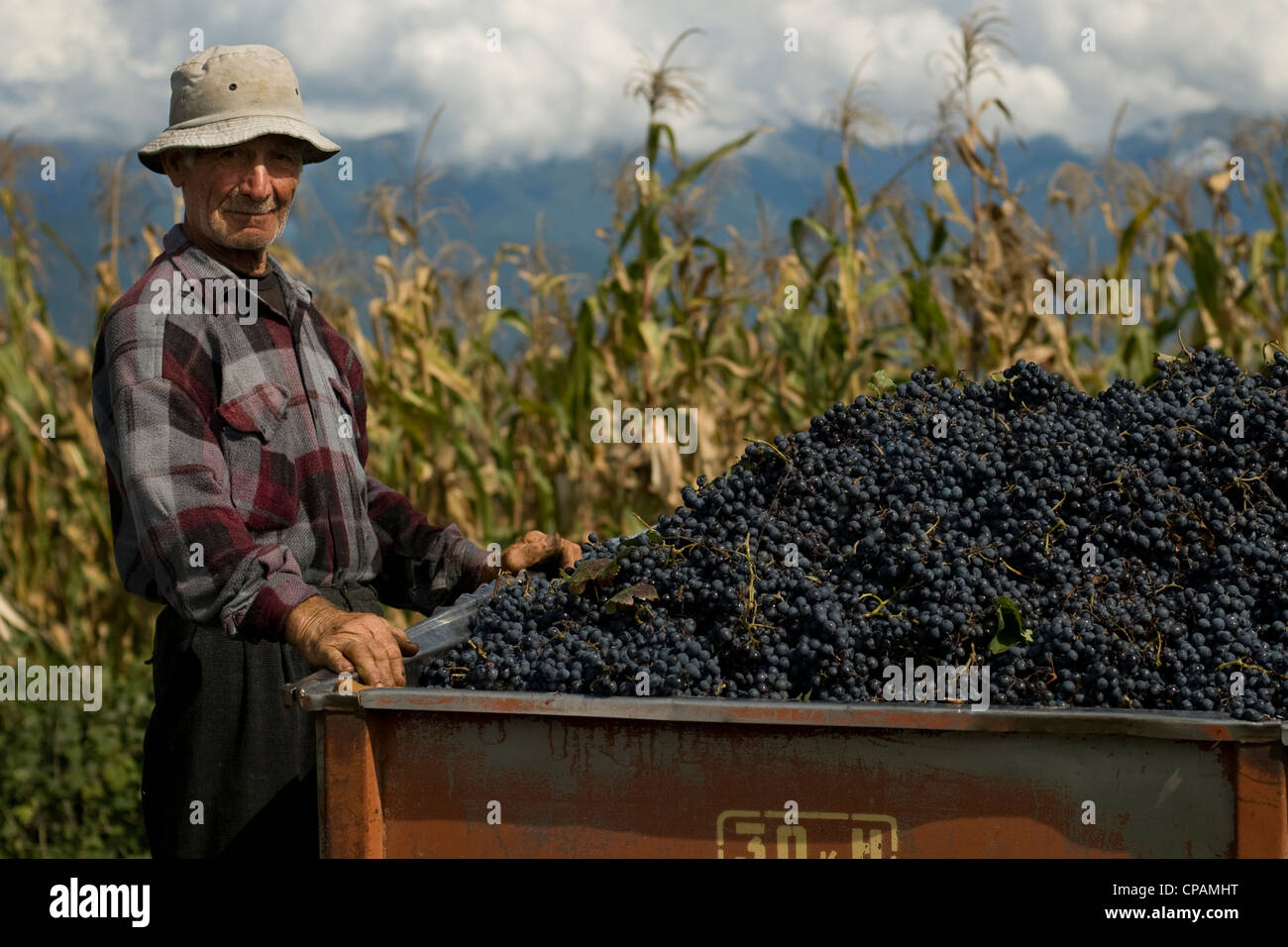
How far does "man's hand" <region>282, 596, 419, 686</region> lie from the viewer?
7.20 ft

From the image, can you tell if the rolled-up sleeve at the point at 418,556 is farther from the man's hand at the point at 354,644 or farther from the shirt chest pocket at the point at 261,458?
the man's hand at the point at 354,644

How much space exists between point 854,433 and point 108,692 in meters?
4.47

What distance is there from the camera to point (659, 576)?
2.29 metres

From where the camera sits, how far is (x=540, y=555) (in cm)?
299

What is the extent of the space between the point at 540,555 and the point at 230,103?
1.20 meters

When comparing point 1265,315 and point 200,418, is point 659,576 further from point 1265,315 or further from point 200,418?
point 1265,315

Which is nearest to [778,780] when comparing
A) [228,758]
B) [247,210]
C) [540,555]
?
[540,555]

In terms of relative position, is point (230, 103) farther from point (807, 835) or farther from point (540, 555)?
point (807, 835)

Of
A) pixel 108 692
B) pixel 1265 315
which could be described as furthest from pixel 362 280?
pixel 1265 315

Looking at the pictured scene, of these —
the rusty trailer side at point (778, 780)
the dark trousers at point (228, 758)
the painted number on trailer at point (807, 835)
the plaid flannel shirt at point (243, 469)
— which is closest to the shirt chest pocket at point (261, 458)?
the plaid flannel shirt at point (243, 469)

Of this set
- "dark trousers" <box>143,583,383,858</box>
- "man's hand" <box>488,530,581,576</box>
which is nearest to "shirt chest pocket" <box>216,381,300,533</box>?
"dark trousers" <box>143,583,383,858</box>

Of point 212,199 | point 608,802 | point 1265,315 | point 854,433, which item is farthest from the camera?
point 1265,315

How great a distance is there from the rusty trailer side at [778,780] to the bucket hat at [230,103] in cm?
132

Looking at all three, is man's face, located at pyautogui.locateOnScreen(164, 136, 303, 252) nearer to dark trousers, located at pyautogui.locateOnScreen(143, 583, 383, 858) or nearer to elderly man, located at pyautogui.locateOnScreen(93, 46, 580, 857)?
elderly man, located at pyautogui.locateOnScreen(93, 46, 580, 857)
